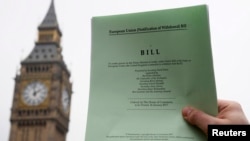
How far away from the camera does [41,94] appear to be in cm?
2659

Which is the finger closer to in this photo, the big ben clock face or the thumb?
the thumb

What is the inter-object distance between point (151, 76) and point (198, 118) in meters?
0.14

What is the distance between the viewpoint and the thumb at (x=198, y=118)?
3.70 feet

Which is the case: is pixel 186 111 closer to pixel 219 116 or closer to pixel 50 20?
pixel 219 116

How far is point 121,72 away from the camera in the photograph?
4.01ft

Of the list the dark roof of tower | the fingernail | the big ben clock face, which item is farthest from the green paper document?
the dark roof of tower

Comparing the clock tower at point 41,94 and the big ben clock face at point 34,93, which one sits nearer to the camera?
the big ben clock face at point 34,93

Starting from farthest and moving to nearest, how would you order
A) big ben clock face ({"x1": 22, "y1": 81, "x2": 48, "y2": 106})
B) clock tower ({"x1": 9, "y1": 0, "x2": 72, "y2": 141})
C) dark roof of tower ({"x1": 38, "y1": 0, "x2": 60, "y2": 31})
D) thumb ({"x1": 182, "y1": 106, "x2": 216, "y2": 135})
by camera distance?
dark roof of tower ({"x1": 38, "y1": 0, "x2": 60, "y2": 31})
clock tower ({"x1": 9, "y1": 0, "x2": 72, "y2": 141})
big ben clock face ({"x1": 22, "y1": 81, "x2": 48, "y2": 106})
thumb ({"x1": 182, "y1": 106, "x2": 216, "y2": 135})

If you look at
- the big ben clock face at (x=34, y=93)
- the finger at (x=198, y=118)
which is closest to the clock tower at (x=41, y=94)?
the big ben clock face at (x=34, y=93)

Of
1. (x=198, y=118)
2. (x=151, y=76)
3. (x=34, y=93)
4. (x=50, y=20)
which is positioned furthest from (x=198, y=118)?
(x=50, y=20)

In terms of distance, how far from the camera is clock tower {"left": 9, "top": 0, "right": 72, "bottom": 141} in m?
26.3

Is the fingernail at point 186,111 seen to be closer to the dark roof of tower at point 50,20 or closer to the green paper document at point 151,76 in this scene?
the green paper document at point 151,76

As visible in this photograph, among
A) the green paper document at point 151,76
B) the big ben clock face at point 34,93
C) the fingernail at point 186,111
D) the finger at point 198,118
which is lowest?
the finger at point 198,118

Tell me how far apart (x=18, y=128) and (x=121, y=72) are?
86.4 feet
